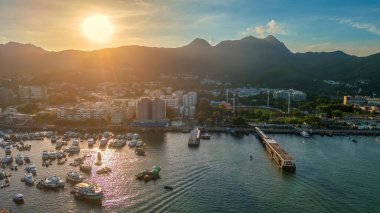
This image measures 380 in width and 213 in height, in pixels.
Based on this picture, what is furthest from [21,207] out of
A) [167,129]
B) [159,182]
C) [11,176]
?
[167,129]

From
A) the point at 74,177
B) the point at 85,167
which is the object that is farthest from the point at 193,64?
the point at 74,177

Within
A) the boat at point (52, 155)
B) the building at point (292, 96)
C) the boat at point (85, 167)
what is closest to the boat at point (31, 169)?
the boat at point (85, 167)

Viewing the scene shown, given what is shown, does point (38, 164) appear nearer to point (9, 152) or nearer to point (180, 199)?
point (9, 152)

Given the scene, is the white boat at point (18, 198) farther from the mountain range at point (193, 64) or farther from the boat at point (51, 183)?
the mountain range at point (193, 64)

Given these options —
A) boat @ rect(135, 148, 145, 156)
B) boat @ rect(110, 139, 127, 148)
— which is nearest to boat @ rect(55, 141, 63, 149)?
boat @ rect(110, 139, 127, 148)

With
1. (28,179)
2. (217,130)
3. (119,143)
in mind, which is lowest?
(28,179)

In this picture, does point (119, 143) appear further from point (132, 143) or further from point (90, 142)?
point (90, 142)
